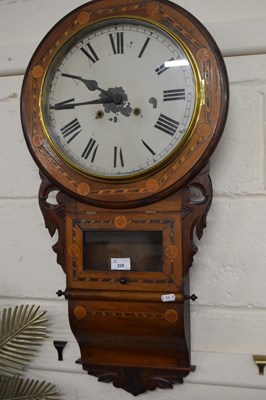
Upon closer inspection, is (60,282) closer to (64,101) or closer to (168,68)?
(64,101)

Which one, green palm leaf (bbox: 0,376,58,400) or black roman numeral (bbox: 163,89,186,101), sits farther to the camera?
green palm leaf (bbox: 0,376,58,400)

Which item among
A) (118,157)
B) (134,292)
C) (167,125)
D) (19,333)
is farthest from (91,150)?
(19,333)

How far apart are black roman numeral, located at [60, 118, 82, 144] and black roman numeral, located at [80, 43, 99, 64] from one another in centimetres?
13

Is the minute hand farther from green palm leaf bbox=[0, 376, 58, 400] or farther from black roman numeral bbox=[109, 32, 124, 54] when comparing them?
green palm leaf bbox=[0, 376, 58, 400]

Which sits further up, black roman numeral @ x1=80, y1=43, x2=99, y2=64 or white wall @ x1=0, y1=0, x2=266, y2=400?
black roman numeral @ x1=80, y1=43, x2=99, y2=64

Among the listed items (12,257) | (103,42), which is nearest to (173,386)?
(12,257)

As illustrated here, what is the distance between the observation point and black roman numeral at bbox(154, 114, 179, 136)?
924 millimetres

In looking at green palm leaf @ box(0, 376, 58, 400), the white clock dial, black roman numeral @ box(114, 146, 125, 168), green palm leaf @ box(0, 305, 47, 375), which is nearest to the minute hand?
the white clock dial

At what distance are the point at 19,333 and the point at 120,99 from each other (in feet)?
1.82

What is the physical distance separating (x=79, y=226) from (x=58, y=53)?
36 cm

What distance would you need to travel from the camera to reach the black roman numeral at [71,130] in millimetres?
985

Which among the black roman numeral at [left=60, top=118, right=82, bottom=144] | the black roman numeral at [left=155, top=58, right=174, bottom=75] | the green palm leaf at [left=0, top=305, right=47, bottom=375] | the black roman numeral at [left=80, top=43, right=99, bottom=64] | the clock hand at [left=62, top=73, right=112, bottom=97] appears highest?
the black roman numeral at [left=80, top=43, right=99, bottom=64]

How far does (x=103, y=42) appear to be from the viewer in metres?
0.98

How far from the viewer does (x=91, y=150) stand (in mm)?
973
